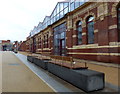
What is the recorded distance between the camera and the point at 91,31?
1252 cm

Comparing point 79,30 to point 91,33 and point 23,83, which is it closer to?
point 91,33

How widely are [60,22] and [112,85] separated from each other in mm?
15392

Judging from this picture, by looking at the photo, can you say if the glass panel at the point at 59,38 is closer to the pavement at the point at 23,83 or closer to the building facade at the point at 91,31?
the building facade at the point at 91,31

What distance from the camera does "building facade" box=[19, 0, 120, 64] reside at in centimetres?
971

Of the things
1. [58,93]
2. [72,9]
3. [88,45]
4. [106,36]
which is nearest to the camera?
[58,93]

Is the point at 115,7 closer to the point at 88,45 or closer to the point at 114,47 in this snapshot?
the point at 114,47

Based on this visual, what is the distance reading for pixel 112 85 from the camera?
4711 mm

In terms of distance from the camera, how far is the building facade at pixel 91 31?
31.9 feet

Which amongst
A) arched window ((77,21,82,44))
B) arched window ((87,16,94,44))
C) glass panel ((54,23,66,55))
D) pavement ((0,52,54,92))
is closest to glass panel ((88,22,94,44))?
arched window ((87,16,94,44))

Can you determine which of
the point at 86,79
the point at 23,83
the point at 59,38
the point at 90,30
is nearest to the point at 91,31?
the point at 90,30

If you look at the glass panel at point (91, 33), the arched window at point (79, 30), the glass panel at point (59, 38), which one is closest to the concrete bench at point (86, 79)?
the glass panel at point (91, 33)

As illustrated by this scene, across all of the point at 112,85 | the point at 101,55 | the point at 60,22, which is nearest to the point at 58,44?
the point at 60,22

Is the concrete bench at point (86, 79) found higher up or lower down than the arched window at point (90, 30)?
lower down

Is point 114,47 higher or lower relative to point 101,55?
higher
